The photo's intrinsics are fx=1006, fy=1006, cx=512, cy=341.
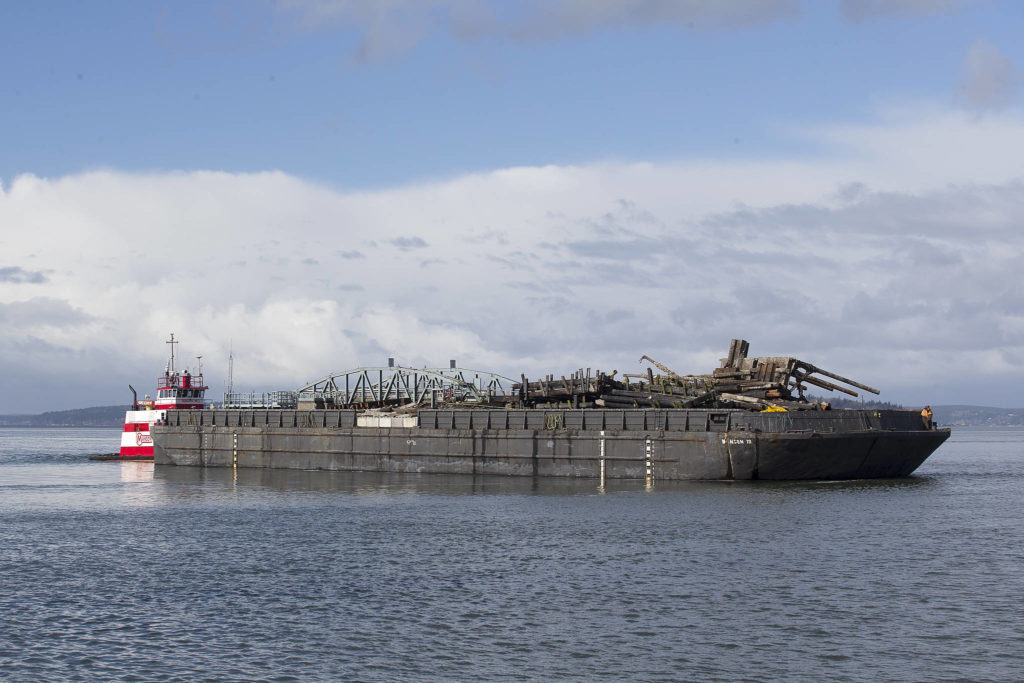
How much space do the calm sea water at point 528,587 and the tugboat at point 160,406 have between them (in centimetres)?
3352

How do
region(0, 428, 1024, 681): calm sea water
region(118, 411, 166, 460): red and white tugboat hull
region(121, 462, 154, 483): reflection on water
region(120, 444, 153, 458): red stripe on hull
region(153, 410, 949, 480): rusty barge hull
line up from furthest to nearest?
region(120, 444, 153, 458): red stripe on hull, region(118, 411, 166, 460): red and white tugboat hull, region(121, 462, 154, 483): reflection on water, region(153, 410, 949, 480): rusty barge hull, region(0, 428, 1024, 681): calm sea water

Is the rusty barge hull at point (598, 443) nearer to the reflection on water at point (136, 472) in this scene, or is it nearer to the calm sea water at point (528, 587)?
the calm sea water at point (528, 587)

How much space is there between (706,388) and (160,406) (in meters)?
46.0

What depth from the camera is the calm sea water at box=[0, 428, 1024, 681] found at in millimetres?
20000

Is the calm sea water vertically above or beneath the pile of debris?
beneath

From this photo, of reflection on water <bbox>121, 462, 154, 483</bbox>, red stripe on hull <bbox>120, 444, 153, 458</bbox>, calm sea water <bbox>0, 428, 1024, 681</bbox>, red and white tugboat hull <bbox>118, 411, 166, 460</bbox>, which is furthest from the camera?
red stripe on hull <bbox>120, 444, 153, 458</bbox>

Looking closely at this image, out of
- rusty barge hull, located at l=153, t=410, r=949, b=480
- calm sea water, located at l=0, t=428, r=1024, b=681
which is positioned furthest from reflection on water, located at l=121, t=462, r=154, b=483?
calm sea water, located at l=0, t=428, r=1024, b=681

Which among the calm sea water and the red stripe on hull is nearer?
the calm sea water

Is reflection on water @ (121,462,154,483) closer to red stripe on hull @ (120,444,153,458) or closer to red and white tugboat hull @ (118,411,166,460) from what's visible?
red stripe on hull @ (120,444,153,458)

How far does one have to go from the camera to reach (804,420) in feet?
155

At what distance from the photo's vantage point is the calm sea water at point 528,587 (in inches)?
787

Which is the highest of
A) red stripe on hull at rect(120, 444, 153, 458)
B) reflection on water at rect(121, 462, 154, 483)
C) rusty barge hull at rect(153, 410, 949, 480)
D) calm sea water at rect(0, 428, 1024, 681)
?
rusty barge hull at rect(153, 410, 949, 480)

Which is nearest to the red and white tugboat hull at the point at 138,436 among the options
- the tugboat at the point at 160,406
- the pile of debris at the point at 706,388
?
the tugboat at the point at 160,406

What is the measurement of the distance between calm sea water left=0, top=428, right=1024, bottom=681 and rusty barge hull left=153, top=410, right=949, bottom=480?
7.16 feet
